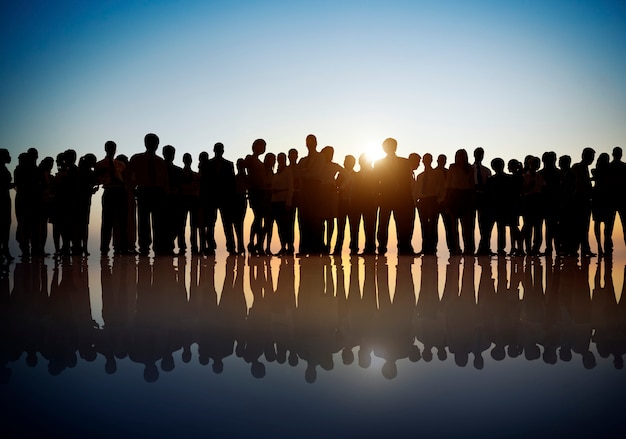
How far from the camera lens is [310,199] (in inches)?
522

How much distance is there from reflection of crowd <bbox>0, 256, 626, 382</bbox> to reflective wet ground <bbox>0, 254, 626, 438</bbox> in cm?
2

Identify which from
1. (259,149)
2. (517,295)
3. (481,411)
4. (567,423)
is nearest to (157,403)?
(481,411)

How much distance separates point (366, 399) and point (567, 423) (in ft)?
2.39

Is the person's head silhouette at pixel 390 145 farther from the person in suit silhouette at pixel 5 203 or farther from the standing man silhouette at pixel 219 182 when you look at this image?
the person in suit silhouette at pixel 5 203

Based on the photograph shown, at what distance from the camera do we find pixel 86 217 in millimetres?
14328

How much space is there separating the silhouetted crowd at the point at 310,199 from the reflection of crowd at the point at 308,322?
18.6 ft

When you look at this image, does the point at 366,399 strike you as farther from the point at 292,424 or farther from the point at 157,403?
the point at 157,403

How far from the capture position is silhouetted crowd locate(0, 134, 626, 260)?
13.3 m

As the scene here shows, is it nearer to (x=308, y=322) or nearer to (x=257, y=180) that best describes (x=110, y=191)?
(x=257, y=180)

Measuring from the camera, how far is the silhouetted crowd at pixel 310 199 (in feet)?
43.7

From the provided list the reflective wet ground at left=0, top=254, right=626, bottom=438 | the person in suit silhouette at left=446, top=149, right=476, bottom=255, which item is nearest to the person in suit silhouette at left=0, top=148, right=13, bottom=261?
the reflective wet ground at left=0, top=254, right=626, bottom=438

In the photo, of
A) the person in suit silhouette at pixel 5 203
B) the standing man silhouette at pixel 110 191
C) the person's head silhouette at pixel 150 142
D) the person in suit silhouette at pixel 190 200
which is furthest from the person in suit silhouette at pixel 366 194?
the person in suit silhouette at pixel 5 203

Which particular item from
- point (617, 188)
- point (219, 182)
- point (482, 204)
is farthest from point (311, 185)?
point (617, 188)

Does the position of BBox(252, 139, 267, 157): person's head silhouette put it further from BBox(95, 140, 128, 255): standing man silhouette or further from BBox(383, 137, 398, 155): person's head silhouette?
BBox(95, 140, 128, 255): standing man silhouette
